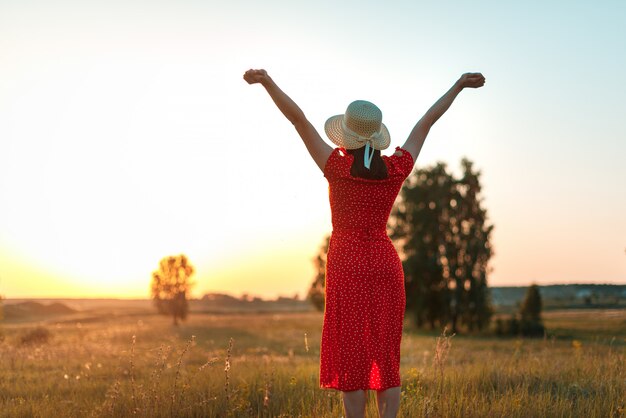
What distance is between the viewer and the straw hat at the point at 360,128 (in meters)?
4.37

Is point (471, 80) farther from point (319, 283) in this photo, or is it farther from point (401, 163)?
point (319, 283)

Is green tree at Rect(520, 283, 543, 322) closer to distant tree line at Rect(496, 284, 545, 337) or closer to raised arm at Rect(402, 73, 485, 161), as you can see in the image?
distant tree line at Rect(496, 284, 545, 337)

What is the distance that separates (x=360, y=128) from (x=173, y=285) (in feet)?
239

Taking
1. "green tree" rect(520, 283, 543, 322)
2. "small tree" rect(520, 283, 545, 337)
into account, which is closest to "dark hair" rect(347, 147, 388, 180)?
"small tree" rect(520, 283, 545, 337)

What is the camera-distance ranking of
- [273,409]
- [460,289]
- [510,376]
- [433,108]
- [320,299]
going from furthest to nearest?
[320,299] < [460,289] < [510,376] < [273,409] < [433,108]

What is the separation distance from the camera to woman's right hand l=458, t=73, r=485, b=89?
523cm

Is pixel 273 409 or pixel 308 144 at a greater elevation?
pixel 308 144

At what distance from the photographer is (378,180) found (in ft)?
14.5

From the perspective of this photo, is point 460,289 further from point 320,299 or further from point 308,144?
point 308,144

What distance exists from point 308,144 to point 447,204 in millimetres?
42468

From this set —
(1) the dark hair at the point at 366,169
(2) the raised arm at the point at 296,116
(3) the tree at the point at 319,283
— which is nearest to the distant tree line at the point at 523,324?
(3) the tree at the point at 319,283

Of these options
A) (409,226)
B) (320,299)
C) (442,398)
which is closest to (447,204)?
(409,226)

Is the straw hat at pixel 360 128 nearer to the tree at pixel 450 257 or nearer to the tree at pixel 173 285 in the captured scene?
the tree at pixel 450 257

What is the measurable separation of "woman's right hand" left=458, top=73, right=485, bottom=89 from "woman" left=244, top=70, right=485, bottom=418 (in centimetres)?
113
